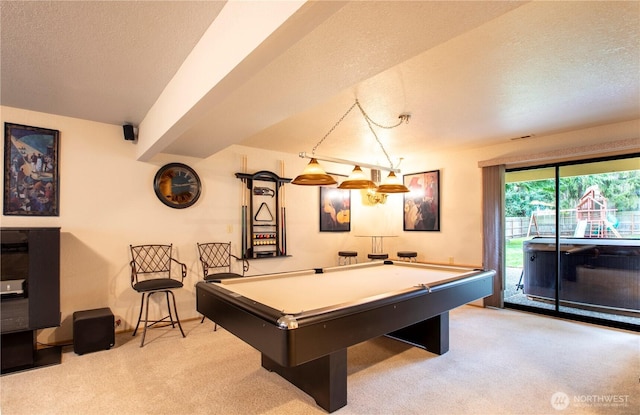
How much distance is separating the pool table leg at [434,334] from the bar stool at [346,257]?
99.5 inches

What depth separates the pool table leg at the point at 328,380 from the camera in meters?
2.21

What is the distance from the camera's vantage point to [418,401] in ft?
7.63

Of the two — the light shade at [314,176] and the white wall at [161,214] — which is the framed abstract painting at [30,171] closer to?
the white wall at [161,214]

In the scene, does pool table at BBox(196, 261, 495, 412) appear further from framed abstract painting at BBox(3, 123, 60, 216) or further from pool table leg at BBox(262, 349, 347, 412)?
framed abstract painting at BBox(3, 123, 60, 216)

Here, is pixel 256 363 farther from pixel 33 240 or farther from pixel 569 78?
pixel 569 78

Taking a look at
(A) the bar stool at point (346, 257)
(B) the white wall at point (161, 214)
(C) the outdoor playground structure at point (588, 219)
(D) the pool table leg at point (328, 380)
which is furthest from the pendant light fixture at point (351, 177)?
(C) the outdoor playground structure at point (588, 219)

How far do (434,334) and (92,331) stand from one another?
3529mm

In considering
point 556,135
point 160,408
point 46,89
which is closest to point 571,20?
point 556,135

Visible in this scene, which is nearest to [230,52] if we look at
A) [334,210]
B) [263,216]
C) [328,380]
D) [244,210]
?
[328,380]

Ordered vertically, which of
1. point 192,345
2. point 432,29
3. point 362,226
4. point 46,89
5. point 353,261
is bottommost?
point 192,345

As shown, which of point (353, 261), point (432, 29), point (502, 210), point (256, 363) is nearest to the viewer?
point (432, 29)

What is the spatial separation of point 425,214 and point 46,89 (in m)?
5.49

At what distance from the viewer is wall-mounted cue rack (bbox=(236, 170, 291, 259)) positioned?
491cm

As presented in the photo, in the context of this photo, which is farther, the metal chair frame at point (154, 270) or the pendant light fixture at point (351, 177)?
the metal chair frame at point (154, 270)
